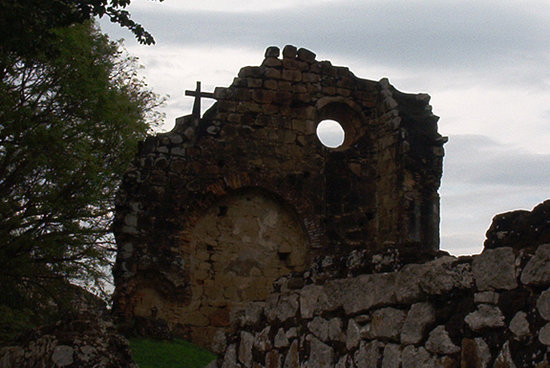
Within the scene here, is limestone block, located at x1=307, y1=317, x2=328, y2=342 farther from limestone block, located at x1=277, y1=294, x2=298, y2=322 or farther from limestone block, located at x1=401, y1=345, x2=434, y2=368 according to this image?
limestone block, located at x1=401, y1=345, x2=434, y2=368

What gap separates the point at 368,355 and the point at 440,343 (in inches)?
32.2

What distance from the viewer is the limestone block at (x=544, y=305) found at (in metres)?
3.15

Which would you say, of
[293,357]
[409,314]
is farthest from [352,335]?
[293,357]

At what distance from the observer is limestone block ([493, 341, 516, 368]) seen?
11.0 feet

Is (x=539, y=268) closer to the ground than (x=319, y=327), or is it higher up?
higher up

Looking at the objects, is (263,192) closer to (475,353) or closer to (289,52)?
(289,52)

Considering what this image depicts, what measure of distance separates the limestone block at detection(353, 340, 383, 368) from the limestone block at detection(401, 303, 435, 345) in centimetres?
32

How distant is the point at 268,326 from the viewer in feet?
20.1

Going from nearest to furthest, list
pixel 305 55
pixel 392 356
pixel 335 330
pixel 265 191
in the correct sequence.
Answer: pixel 392 356
pixel 335 330
pixel 265 191
pixel 305 55

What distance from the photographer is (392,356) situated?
4.28m

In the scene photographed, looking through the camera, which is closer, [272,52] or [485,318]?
[485,318]

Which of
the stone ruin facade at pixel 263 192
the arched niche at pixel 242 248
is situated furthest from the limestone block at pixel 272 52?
the arched niche at pixel 242 248

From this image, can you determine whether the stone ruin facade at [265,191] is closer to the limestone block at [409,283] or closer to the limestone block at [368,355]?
the limestone block at [368,355]

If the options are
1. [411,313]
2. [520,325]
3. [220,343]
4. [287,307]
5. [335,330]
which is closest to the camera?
[520,325]
